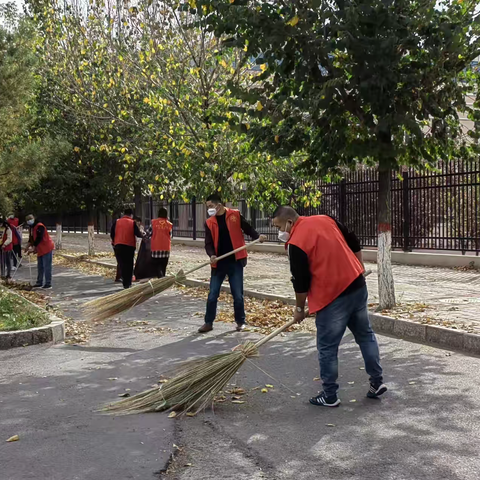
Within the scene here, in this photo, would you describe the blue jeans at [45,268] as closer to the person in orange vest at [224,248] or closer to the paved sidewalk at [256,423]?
the person in orange vest at [224,248]

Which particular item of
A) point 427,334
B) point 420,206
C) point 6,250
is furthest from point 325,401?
point 6,250

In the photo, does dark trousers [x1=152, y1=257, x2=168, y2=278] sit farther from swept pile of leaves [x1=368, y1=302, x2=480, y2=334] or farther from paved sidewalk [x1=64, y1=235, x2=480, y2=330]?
swept pile of leaves [x1=368, y1=302, x2=480, y2=334]

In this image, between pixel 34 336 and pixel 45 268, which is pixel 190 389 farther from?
pixel 45 268

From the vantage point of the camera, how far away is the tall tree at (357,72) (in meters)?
7.55

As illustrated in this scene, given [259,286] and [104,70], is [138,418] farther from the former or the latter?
[104,70]

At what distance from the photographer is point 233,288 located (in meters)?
8.75

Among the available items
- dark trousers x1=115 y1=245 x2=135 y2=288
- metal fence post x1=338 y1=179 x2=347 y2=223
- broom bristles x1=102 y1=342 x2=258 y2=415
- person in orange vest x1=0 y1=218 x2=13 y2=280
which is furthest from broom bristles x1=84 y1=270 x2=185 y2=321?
metal fence post x1=338 y1=179 x2=347 y2=223

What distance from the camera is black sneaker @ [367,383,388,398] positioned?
205 inches

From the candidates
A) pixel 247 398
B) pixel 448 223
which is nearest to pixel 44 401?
pixel 247 398

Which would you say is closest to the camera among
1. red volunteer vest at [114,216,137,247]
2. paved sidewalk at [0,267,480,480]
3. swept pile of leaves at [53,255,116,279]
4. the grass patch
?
paved sidewalk at [0,267,480,480]

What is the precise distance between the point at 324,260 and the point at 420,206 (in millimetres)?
11599

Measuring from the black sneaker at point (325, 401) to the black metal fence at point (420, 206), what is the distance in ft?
25.6

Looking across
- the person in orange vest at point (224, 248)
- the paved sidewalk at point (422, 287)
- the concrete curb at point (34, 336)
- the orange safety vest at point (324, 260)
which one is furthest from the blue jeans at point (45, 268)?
the orange safety vest at point (324, 260)

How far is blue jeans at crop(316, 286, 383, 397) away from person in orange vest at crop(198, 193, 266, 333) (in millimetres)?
3541
